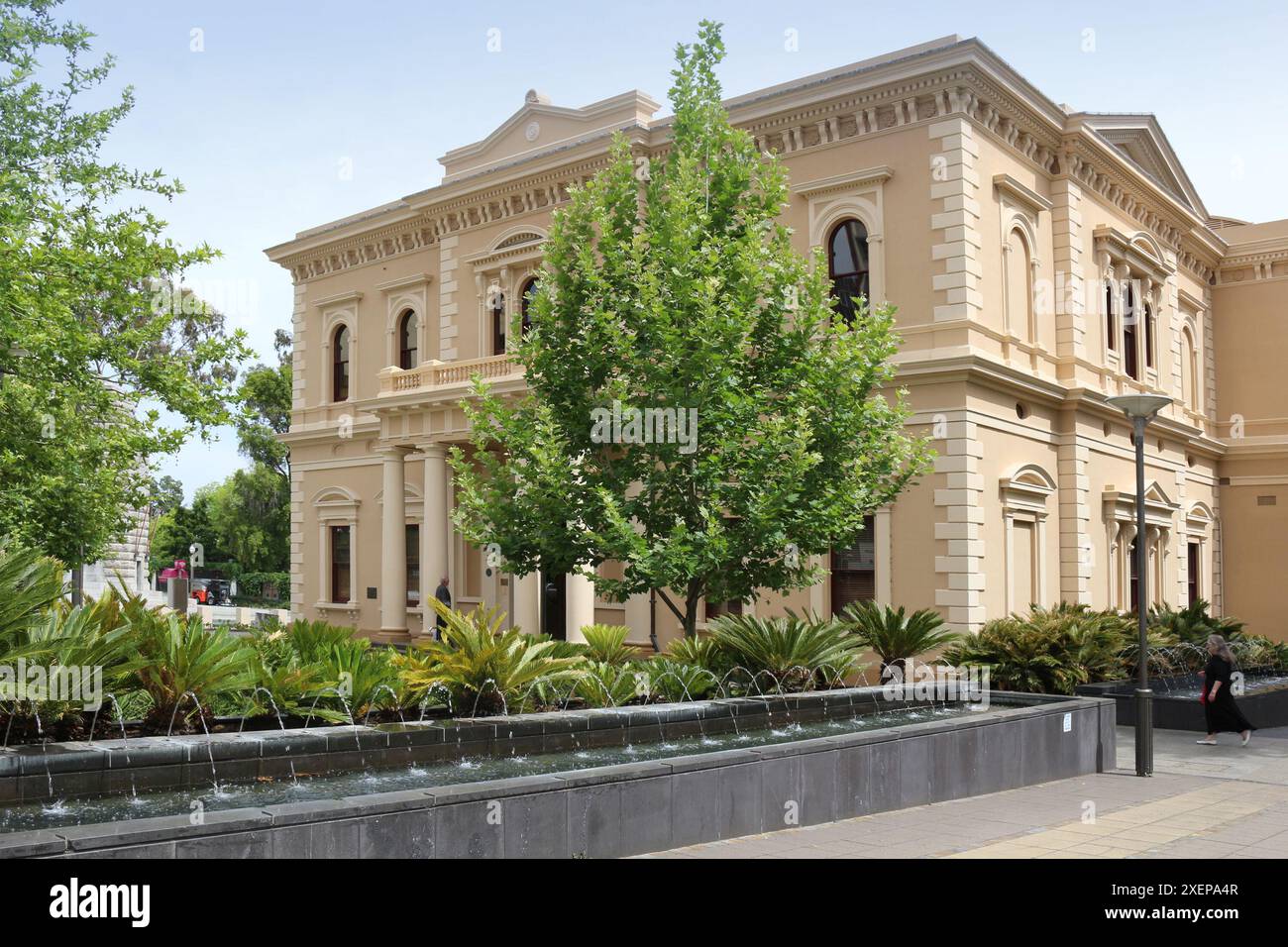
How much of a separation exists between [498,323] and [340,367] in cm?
738

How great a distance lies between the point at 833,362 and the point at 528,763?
8.44 m

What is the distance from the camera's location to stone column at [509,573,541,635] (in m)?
27.5

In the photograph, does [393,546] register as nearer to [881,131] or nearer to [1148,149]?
[881,131]

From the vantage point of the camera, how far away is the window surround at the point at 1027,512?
2328 centimetres

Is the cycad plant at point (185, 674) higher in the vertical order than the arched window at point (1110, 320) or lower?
lower

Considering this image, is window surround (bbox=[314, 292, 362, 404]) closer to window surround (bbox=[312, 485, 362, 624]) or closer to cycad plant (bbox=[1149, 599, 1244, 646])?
window surround (bbox=[312, 485, 362, 624])

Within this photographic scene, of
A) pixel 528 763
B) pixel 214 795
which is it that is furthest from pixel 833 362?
pixel 214 795

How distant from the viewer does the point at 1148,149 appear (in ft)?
98.2

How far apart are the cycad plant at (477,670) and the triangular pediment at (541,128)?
17.9 m

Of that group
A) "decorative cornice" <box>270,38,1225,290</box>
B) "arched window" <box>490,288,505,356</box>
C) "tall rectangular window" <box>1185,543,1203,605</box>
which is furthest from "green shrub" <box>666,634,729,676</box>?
"tall rectangular window" <box>1185,543,1203,605</box>

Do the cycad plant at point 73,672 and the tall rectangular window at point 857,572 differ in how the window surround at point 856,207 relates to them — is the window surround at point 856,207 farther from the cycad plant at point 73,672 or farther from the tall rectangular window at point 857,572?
the cycad plant at point 73,672

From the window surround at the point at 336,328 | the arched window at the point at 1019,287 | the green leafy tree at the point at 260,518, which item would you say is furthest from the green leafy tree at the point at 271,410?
the arched window at the point at 1019,287

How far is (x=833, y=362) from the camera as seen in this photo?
16.8 m

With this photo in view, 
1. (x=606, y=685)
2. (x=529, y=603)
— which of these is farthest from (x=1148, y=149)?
(x=606, y=685)
